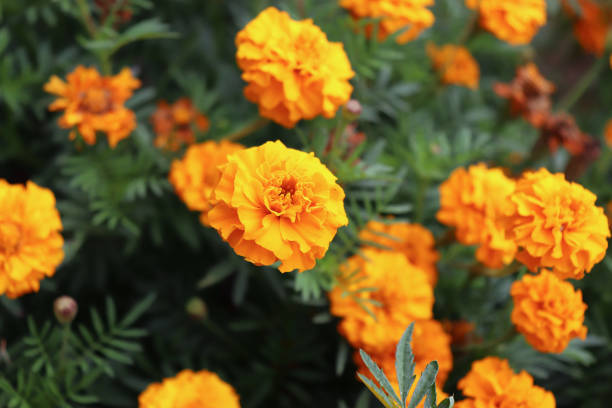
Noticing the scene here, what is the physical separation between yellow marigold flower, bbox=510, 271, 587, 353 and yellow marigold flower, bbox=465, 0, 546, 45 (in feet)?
2.10

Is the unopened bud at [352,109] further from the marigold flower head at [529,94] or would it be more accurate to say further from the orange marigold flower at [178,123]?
the marigold flower head at [529,94]

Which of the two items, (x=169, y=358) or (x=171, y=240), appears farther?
(x=171, y=240)

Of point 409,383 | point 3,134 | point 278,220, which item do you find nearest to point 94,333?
point 3,134

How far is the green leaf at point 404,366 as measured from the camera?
0.74 m

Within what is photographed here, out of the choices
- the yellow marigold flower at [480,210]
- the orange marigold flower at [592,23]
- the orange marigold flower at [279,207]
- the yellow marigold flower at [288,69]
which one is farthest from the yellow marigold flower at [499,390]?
the orange marigold flower at [592,23]

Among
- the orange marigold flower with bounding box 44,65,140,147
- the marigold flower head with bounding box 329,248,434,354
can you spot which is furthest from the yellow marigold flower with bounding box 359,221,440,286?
the orange marigold flower with bounding box 44,65,140,147

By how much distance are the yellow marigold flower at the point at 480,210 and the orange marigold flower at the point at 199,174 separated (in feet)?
1.39

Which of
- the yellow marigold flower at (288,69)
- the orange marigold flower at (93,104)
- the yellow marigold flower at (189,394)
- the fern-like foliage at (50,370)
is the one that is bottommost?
the fern-like foliage at (50,370)

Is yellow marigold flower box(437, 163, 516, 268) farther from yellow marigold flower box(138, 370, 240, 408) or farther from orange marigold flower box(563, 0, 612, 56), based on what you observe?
orange marigold flower box(563, 0, 612, 56)

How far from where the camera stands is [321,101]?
980 millimetres

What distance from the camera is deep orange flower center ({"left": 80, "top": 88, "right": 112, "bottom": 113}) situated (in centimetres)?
111

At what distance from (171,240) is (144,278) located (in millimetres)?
114

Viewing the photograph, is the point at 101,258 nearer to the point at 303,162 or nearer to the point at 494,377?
the point at 303,162

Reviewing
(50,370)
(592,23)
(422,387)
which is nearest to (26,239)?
(50,370)
